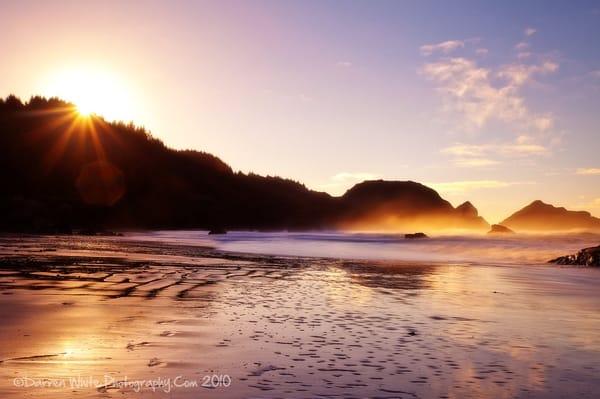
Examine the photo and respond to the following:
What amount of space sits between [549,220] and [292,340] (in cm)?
11951

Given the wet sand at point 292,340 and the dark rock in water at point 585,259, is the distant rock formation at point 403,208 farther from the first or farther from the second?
the wet sand at point 292,340

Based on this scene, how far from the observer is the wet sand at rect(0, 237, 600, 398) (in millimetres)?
5109

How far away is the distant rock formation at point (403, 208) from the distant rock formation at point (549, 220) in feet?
89.9

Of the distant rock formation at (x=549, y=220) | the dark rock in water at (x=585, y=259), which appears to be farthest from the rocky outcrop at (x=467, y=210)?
the dark rock in water at (x=585, y=259)

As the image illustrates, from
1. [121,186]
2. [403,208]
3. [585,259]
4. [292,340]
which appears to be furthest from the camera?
[403,208]

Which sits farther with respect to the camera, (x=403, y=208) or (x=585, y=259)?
(x=403, y=208)

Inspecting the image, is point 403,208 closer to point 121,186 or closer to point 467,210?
point 467,210

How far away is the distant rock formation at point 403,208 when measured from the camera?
6073 inches

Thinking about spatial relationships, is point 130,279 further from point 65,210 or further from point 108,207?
point 108,207

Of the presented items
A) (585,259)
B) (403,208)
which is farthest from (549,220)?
(585,259)

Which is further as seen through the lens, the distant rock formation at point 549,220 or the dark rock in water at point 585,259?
the distant rock formation at point 549,220

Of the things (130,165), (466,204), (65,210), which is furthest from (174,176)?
(466,204)

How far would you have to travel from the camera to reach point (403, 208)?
170625 millimetres

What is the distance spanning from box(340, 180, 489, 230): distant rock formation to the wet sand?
137m
